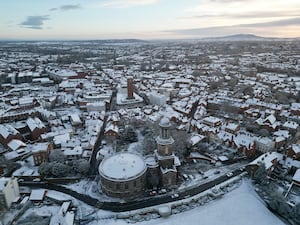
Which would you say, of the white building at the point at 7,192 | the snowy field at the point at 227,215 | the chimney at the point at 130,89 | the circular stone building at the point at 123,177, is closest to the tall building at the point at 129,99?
the chimney at the point at 130,89

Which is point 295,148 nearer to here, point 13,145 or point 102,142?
point 102,142

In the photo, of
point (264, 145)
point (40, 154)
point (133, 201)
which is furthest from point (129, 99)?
point (133, 201)

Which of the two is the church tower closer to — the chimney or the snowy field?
the snowy field

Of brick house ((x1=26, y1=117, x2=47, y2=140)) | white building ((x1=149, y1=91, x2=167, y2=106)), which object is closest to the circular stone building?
brick house ((x1=26, y1=117, x2=47, y2=140))

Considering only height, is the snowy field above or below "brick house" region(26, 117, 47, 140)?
below

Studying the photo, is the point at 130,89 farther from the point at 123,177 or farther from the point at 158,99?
the point at 123,177
